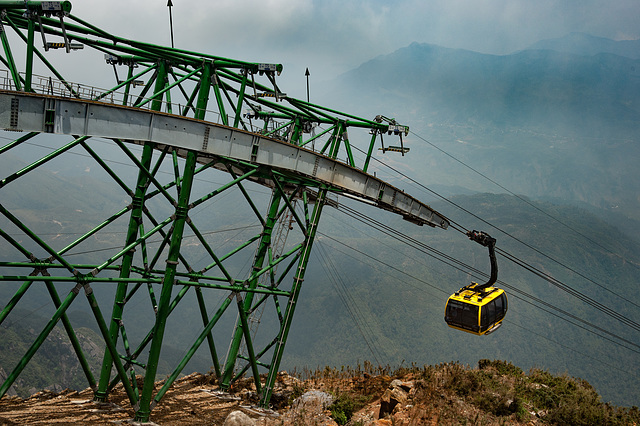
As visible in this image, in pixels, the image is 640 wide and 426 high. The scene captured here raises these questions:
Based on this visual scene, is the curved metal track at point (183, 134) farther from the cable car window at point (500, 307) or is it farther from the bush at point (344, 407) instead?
the bush at point (344, 407)

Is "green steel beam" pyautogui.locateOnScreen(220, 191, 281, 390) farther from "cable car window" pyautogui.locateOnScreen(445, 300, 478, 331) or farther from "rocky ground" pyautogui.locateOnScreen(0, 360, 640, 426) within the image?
"cable car window" pyautogui.locateOnScreen(445, 300, 478, 331)

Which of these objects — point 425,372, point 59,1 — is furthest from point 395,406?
point 59,1

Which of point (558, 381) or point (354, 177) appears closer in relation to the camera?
point (558, 381)

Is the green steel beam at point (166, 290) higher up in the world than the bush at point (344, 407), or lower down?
higher up

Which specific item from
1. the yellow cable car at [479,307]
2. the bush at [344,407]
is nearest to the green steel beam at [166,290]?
the bush at [344,407]

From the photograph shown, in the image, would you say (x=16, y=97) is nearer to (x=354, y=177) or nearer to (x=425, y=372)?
(x=354, y=177)
